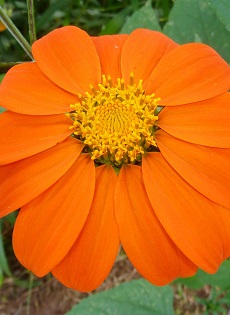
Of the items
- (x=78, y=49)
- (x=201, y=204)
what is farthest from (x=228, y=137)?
(x=78, y=49)

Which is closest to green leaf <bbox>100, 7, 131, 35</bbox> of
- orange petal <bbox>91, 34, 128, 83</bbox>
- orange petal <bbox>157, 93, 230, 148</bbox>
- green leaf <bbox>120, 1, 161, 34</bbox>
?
green leaf <bbox>120, 1, 161, 34</bbox>

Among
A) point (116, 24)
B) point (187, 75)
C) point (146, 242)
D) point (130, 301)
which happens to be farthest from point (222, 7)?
point (116, 24)

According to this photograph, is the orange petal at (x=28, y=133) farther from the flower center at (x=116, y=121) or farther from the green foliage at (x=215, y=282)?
the green foliage at (x=215, y=282)

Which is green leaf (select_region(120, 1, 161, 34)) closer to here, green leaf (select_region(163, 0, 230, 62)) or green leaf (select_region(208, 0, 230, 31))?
green leaf (select_region(163, 0, 230, 62))

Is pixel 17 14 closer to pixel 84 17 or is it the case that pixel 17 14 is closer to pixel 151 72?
pixel 84 17

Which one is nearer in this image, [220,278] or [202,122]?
[202,122]

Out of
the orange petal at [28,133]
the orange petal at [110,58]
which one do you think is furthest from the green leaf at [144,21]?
the orange petal at [28,133]

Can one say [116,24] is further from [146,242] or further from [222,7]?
[146,242]
